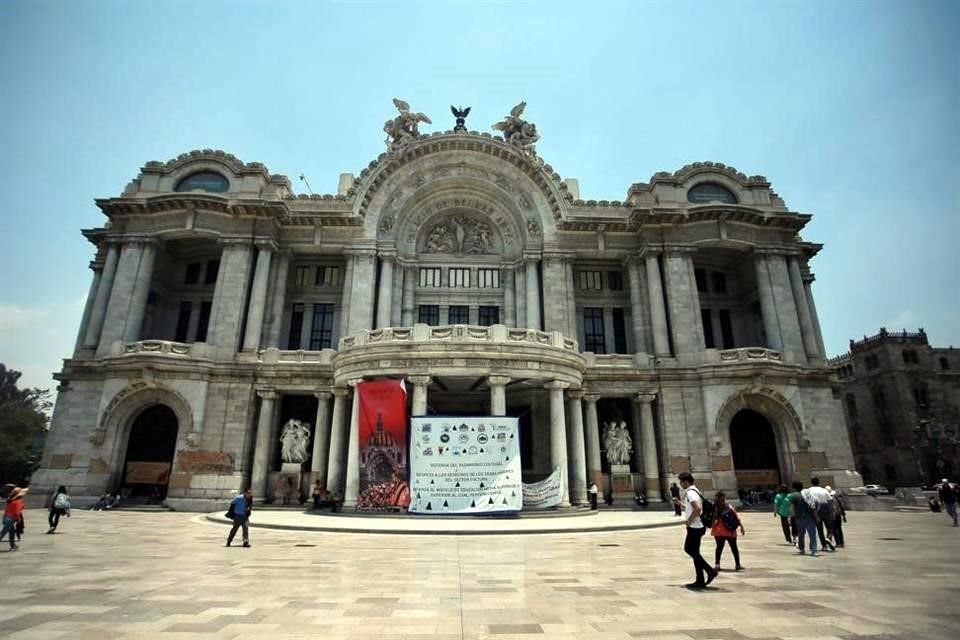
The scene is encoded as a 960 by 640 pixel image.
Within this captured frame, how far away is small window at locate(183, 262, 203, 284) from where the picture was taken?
37.9 meters

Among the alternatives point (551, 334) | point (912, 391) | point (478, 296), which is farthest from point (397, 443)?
point (912, 391)

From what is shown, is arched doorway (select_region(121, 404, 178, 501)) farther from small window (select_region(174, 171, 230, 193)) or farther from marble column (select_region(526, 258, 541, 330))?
marble column (select_region(526, 258, 541, 330))

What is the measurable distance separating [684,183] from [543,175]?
34.0ft

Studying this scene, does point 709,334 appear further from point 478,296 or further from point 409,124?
point 409,124

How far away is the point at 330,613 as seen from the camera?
7.64 metres

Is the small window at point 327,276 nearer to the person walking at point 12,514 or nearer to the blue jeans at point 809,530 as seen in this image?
the person walking at point 12,514

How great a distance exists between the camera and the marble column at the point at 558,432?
83.7ft

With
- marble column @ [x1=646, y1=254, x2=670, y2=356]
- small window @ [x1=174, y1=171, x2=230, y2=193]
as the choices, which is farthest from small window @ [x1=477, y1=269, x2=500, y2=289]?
small window @ [x1=174, y1=171, x2=230, y2=193]

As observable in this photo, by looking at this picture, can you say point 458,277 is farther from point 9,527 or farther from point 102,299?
point 9,527

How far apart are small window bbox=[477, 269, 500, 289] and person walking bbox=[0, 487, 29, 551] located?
91.0 ft

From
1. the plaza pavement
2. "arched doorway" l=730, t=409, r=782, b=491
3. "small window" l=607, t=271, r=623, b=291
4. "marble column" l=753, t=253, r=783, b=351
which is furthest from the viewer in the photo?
"small window" l=607, t=271, r=623, b=291

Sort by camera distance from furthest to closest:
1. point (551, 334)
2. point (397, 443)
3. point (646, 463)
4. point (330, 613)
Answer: point (646, 463)
point (551, 334)
point (397, 443)
point (330, 613)

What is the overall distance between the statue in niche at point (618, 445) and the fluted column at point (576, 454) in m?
3.23

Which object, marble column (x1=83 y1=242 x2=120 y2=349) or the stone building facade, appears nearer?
marble column (x1=83 y1=242 x2=120 y2=349)
